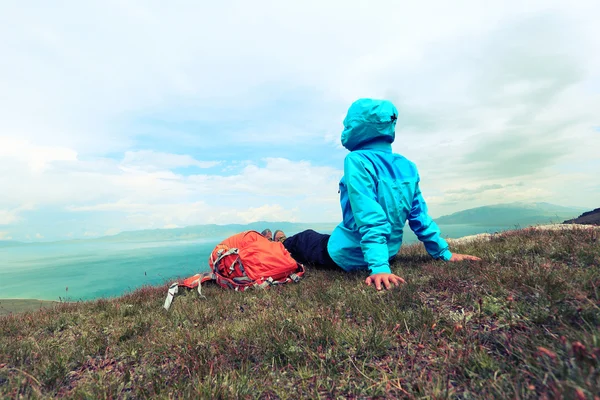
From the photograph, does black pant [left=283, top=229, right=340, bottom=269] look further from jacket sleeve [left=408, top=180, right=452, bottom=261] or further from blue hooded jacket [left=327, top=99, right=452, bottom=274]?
jacket sleeve [left=408, top=180, right=452, bottom=261]

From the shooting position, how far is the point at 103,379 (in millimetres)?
2324

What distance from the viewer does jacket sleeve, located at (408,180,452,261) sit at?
5180 mm

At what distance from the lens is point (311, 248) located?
6.56m

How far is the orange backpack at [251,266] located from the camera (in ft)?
18.5

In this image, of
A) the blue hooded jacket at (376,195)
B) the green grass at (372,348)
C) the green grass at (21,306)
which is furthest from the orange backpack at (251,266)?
the green grass at (21,306)

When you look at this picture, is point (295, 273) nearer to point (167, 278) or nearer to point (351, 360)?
point (351, 360)

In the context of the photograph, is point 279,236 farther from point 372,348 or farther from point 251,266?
point 372,348

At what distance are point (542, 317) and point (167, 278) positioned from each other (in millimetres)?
9530

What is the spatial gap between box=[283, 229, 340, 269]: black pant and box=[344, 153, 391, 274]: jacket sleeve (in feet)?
6.55

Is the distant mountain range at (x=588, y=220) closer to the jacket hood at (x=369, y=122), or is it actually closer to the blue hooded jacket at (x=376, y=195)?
the blue hooded jacket at (x=376, y=195)

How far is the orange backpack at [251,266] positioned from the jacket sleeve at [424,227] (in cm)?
249

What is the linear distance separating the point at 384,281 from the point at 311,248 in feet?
9.59

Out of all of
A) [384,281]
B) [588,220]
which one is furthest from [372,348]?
[588,220]

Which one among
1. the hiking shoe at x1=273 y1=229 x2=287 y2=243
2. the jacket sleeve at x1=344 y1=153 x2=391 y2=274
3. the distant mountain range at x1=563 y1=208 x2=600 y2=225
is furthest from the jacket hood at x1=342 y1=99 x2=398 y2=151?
the distant mountain range at x1=563 y1=208 x2=600 y2=225
